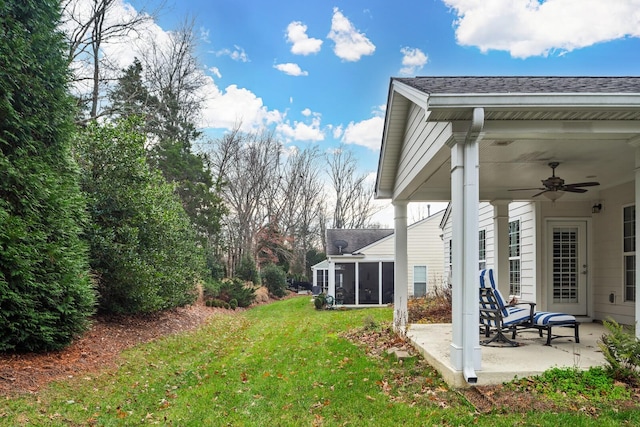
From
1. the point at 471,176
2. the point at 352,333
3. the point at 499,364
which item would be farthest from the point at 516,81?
the point at 352,333

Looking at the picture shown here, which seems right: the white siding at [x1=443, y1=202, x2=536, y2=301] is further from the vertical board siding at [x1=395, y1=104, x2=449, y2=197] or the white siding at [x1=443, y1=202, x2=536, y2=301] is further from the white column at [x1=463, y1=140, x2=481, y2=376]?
the white column at [x1=463, y1=140, x2=481, y2=376]

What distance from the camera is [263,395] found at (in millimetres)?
5055

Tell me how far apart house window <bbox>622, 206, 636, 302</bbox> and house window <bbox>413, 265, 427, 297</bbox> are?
11.3m

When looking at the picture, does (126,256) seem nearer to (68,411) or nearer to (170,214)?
(170,214)

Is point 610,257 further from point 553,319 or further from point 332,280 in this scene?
point 332,280

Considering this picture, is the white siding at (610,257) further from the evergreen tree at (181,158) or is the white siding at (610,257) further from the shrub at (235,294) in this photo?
the evergreen tree at (181,158)

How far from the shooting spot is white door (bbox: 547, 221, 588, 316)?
29.6 feet

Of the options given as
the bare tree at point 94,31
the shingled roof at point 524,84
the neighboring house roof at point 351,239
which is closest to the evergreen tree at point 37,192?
the shingled roof at point 524,84

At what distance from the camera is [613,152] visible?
19.2 ft

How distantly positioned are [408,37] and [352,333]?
11276mm

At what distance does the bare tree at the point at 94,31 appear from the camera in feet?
40.7

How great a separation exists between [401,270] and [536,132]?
4421mm

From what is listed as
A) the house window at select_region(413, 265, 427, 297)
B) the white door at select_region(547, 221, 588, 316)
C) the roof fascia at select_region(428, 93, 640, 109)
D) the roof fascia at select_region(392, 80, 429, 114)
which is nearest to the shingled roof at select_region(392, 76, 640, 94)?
the roof fascia at select_region(392, 80, 429, 114)

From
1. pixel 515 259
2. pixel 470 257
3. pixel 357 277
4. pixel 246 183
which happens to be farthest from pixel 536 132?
pixel 246 183
